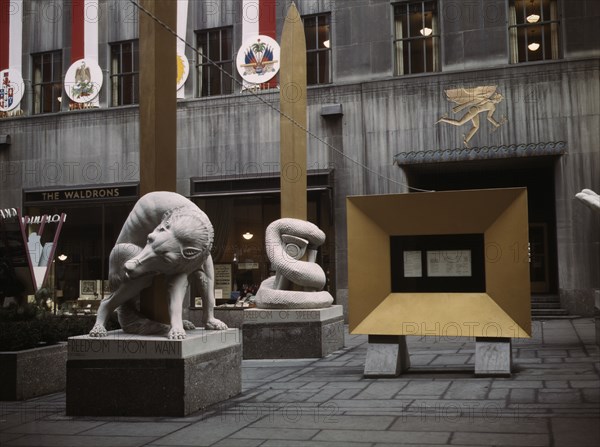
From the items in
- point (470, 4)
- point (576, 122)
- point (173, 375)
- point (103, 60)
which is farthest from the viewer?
point (103, 60)

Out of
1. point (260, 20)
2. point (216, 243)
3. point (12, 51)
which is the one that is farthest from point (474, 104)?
A: point (12, 51)

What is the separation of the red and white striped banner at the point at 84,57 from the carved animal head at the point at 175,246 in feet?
59.9

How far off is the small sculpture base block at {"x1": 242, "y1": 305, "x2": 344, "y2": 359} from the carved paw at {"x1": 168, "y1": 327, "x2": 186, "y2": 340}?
507cm

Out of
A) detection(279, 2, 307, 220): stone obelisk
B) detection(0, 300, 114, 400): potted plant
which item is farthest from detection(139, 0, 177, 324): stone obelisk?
detection(279, 2, 307, 220): stone obelisk

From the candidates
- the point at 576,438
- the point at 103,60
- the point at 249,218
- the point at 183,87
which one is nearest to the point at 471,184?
Answer: the point at 249,218

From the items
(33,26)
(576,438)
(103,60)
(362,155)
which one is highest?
(33,26)

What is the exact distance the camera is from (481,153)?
2017 cm

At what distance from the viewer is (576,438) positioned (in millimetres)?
5953

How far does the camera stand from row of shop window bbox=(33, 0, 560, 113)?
20.6m

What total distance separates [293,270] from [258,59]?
38.0ft

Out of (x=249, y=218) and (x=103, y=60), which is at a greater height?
(x=103, y=60)

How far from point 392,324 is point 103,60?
1813 cm

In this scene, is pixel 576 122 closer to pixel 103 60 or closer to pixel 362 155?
pixel 362 155

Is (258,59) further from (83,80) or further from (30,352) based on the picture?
(30,352)
